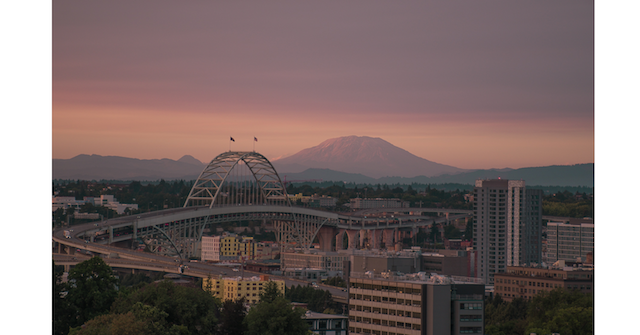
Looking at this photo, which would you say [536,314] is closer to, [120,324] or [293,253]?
[120,324]

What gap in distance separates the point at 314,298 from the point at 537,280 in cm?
1879

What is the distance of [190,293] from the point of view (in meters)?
28.7

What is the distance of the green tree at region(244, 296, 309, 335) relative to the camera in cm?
2880

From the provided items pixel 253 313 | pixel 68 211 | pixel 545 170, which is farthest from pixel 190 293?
pixel 68 211

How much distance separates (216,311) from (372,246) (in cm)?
6685

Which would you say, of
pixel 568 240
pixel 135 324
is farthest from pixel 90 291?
pixel 568 240

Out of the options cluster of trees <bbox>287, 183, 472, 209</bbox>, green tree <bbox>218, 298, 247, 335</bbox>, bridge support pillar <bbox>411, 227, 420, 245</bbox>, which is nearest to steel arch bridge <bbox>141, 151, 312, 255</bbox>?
bridge support pillar <bbox>411, 227, 420, 245</bbox>

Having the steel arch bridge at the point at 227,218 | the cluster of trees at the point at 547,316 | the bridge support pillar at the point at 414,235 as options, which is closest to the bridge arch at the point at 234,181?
the steel arch bridge at the point at 227,218

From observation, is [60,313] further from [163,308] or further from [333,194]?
[333,194]

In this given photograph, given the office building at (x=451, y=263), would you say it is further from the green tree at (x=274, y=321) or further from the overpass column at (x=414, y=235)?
the overpass column at (x=414, y=235)

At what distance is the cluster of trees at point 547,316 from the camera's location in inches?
1286

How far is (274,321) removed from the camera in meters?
28.8

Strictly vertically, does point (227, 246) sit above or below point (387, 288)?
below

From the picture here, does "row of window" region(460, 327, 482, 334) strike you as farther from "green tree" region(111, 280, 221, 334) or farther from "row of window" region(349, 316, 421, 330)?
"green tree" region(111, 280, 221, 334)
